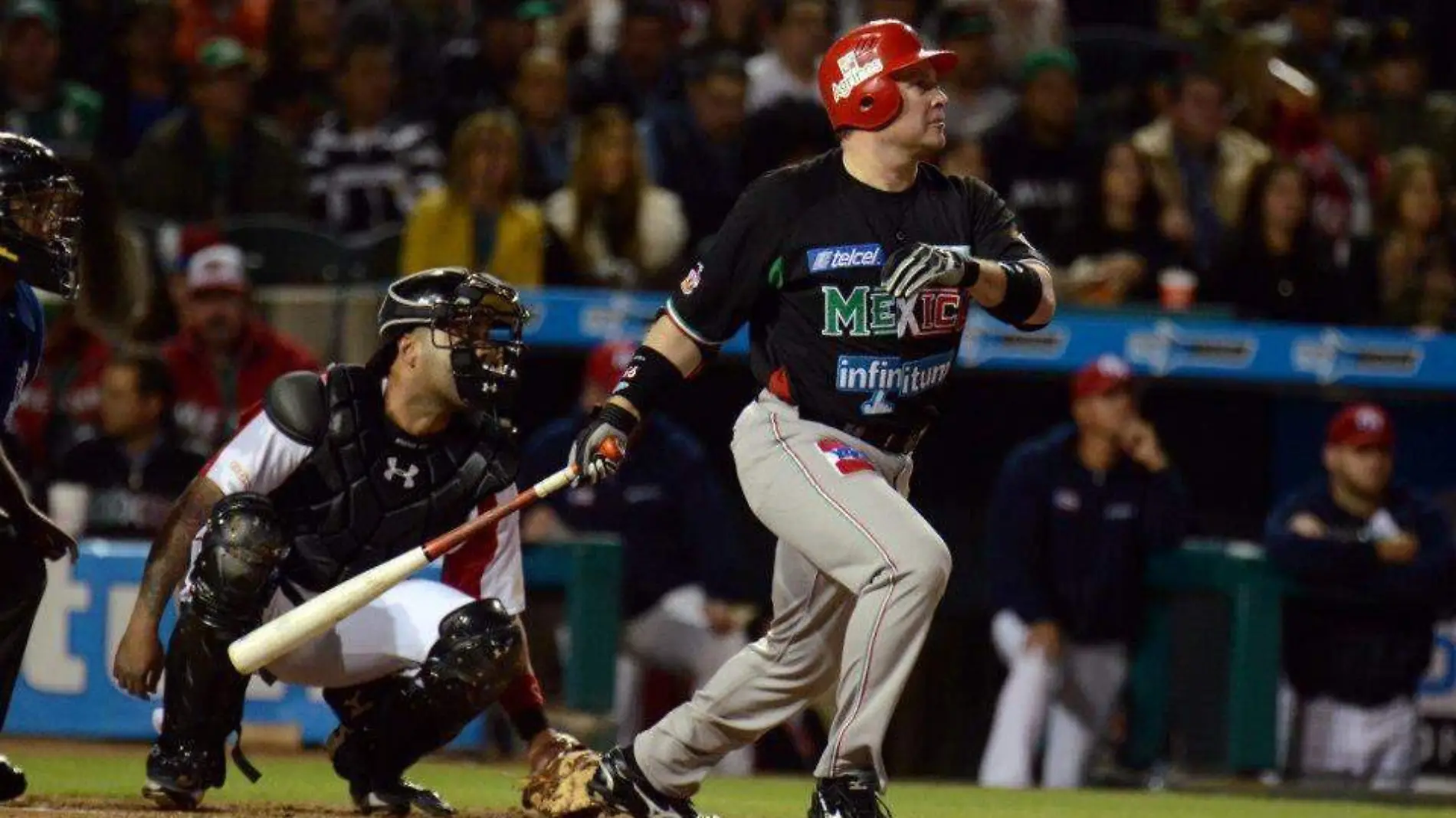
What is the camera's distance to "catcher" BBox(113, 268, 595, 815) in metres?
5.56

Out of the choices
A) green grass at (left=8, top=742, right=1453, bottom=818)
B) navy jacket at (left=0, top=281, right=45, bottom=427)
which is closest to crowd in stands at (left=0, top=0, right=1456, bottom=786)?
green grass at (left=8, top=742, right=1453, bottom=818)

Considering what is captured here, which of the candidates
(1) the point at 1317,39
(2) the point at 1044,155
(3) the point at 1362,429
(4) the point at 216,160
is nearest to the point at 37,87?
(4) the point at 216,160

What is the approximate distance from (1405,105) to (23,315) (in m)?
9.12

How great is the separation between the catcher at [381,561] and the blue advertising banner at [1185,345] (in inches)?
130

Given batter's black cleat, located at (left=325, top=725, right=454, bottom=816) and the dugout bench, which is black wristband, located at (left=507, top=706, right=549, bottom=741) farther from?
the dugout bench

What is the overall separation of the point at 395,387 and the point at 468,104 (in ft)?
18.4

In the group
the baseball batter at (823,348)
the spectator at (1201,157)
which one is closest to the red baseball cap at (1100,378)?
the spectator at (1201,157)

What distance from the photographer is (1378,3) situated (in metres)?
14.5

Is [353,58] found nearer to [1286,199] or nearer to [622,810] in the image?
[1286,199]

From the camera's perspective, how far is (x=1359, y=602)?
920cm

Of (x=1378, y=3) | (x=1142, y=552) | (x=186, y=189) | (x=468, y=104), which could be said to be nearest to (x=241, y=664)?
(x=1142, y=552)

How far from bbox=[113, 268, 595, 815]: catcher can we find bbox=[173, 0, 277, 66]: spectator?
6147 mm

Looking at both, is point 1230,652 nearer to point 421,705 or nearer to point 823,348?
point 823,348

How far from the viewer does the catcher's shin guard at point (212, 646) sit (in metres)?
5.43
